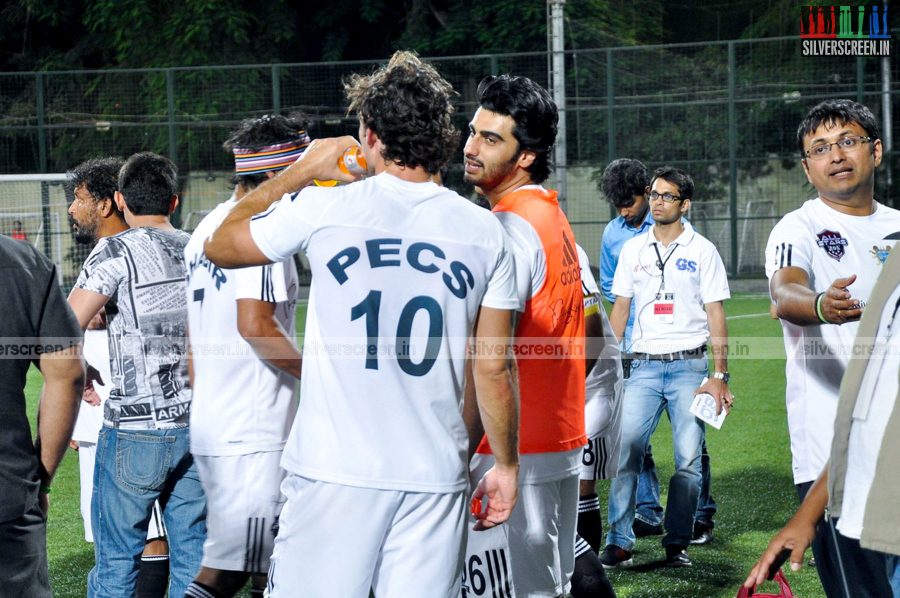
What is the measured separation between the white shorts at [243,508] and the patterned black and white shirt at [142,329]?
407 mm

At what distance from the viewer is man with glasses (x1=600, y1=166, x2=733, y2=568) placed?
6.51 m

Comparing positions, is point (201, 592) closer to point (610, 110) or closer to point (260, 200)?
point (260, 200)

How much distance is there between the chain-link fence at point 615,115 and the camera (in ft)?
80.8

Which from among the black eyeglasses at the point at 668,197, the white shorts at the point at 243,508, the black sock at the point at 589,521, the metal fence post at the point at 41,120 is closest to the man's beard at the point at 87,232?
the white shorts at the point at 243,508

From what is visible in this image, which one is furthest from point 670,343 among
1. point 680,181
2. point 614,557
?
point 614,557

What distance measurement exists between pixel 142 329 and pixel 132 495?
0.68 meters

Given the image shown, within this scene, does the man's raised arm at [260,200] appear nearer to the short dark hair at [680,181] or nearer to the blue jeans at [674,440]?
the blue jeans at [674,440]

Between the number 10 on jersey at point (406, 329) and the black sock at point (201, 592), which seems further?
the black sock at point (201, 592)

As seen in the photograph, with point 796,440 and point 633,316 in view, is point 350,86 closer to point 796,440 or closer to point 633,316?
point 796,440

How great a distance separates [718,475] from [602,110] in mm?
16977

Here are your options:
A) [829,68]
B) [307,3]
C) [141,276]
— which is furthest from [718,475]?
[307,3]

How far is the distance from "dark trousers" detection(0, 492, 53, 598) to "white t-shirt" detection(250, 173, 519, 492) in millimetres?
897

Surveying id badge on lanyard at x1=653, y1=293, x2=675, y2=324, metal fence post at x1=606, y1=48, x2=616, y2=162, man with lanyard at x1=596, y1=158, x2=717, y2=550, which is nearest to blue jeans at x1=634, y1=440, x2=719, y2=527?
man with lanyard at x1=596, y1=158, x2=717, y2=550

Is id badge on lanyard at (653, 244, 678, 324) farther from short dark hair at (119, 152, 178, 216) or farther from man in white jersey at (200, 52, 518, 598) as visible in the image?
man in white jersey at (200, 52, 518, 598)
